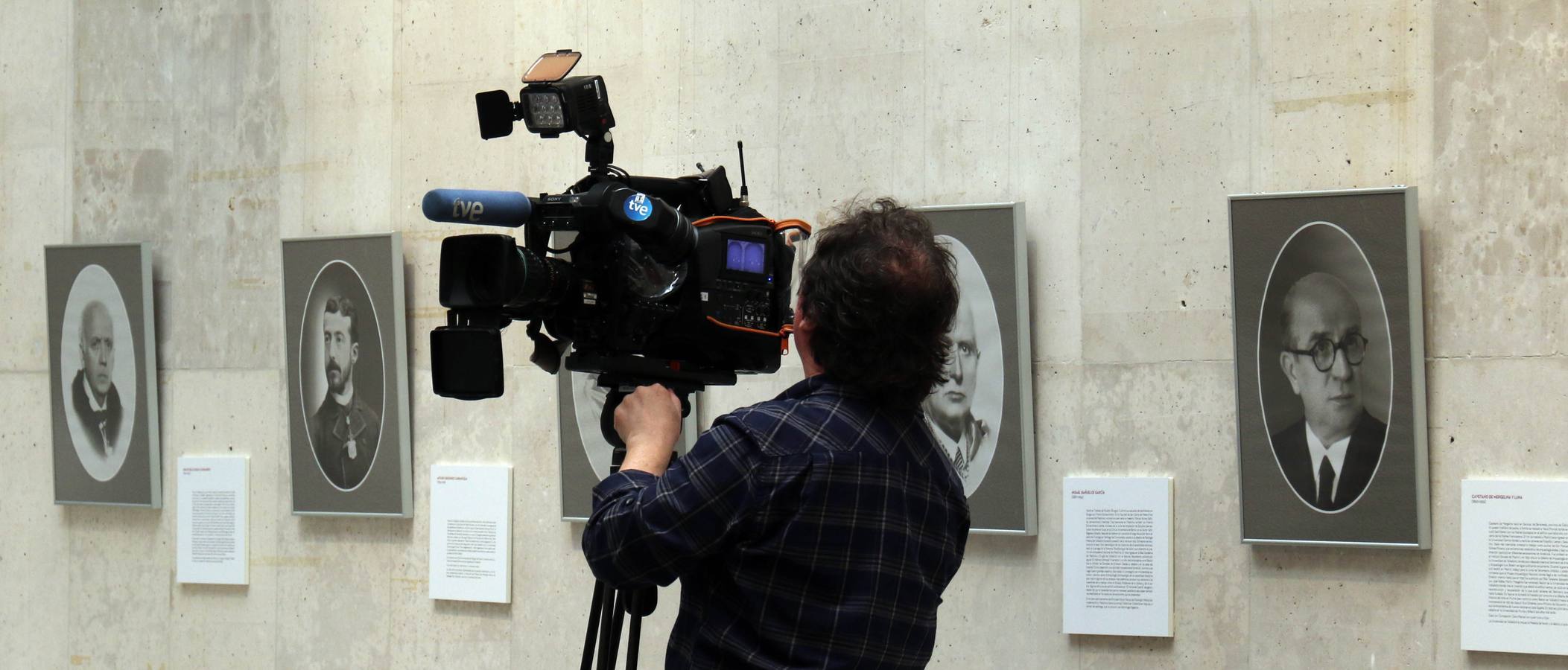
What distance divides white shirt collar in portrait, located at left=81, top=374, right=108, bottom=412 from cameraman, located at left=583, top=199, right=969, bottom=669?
13.3 ft

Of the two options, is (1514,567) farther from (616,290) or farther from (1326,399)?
(616,290)

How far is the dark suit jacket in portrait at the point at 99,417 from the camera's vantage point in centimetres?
554

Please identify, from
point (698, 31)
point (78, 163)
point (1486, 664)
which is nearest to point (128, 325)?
point (78, 163)

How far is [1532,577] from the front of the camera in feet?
12.3

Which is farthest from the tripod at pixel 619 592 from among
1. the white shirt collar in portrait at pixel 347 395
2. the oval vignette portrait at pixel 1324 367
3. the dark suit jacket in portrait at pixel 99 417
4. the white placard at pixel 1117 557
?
the dark suit jacket in portrait at pixel 99 417

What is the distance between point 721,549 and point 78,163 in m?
4.67

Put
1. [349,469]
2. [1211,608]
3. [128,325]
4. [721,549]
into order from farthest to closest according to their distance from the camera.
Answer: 1. [128,325]
2. [349,469]
3. [1211,608]
4. [721,549]

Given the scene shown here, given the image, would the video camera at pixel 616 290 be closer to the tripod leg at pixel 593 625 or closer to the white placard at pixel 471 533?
the tripod leg at pixel 593 625

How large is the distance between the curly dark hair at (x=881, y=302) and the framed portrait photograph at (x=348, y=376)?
319 centimetres

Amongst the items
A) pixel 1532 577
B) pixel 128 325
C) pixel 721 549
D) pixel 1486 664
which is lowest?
pixel 1486 664

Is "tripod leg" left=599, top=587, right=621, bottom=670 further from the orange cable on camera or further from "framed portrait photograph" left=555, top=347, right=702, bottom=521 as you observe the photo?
"framed portrait photograph" left=555, top=347, right=702, bottom=521

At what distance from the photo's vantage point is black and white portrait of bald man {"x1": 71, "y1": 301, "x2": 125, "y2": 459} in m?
5.55

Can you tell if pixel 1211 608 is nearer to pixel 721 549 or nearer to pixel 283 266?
pixel 721 549

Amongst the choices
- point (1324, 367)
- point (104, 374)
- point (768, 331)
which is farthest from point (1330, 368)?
point (104, 374)
